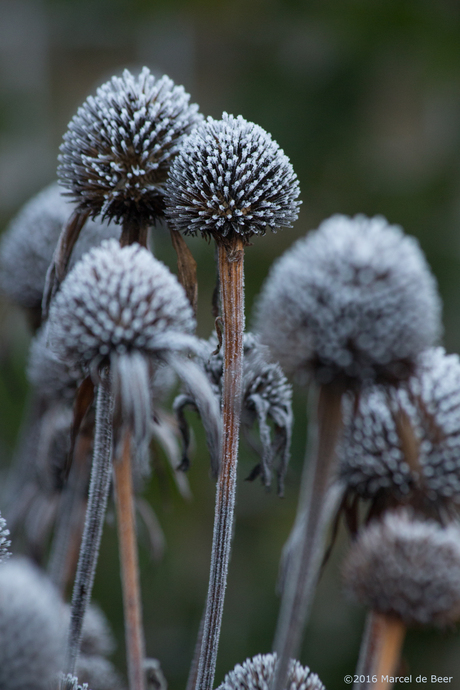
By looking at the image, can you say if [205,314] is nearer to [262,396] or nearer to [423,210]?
[423,210]

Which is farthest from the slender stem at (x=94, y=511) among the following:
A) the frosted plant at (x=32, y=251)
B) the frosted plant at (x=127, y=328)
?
the frosted plant at (x=32, y=251)

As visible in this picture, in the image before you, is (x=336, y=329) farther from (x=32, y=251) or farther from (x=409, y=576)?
(x=32, y=251)

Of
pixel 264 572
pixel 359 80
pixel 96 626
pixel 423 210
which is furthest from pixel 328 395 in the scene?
pixel 359 80

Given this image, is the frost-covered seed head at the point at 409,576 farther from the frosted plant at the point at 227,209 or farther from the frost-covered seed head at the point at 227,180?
the frost-covered seed head at the point at 227,180

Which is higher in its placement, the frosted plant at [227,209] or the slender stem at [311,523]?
the frosted plant at [227,209]

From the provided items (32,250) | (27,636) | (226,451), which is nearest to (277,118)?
(32,250)

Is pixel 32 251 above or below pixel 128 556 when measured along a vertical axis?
above
